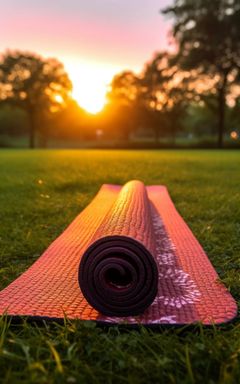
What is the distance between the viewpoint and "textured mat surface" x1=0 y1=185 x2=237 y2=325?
2379 millimetres

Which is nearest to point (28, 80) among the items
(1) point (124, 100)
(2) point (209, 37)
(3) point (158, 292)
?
(1) point (124, 100)

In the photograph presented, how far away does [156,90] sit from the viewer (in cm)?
5994

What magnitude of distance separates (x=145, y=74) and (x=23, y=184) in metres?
53.8

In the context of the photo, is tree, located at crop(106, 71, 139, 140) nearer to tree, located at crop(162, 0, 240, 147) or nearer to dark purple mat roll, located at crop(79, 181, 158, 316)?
tree, located at crop(162, 0, 240, 147)

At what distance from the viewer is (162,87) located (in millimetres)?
58875

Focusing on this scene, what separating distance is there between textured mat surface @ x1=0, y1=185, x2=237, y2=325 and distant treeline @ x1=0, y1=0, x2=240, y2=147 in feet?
122

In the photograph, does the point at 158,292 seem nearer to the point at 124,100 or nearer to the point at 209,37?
the point at 209,37

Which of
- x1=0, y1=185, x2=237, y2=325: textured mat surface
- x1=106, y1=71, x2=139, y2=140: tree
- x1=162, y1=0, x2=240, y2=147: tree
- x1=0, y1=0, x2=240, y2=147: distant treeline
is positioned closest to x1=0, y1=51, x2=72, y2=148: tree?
x1=0, y1=0, x2=240, y2=147: distant treeline

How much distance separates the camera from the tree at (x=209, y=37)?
39.5m

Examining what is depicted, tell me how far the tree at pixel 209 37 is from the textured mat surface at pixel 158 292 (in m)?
39.8

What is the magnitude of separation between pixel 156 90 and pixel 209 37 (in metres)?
19.8

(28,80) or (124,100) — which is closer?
(28,80)

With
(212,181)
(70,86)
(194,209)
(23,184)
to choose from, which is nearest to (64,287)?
(194,209)

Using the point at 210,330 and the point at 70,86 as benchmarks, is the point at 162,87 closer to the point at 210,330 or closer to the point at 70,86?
the point at 70,86
